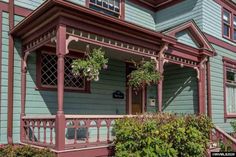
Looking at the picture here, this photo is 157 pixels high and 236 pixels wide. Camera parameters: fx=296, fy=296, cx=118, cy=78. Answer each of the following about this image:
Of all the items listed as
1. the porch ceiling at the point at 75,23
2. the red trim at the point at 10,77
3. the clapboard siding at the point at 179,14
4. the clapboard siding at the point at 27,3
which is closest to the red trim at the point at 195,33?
the clapboard siding at the point at 179,14

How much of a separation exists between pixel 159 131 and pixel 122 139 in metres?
0.94

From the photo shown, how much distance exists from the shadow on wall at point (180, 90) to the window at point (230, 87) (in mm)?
2278

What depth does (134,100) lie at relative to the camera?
12.4 meters

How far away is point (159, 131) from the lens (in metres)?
6.95

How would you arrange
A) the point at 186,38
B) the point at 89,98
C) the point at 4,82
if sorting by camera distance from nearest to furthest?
the point at 4,82
the point at 89,98
the point at 186,38

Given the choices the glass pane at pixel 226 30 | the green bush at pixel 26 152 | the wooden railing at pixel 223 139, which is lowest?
the wooden railing at pixel 223 139

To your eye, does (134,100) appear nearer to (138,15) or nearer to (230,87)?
(138,15)

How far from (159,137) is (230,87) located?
28.7ft

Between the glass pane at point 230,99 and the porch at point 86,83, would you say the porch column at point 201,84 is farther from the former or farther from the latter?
the glass pane at point 230,99

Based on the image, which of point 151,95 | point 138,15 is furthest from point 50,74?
point 138,15

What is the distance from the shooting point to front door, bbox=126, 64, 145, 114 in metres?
12.0

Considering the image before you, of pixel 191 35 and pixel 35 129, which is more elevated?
pixel 191 35

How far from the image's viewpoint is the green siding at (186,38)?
1100cm

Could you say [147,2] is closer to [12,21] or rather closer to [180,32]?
[180,32]
